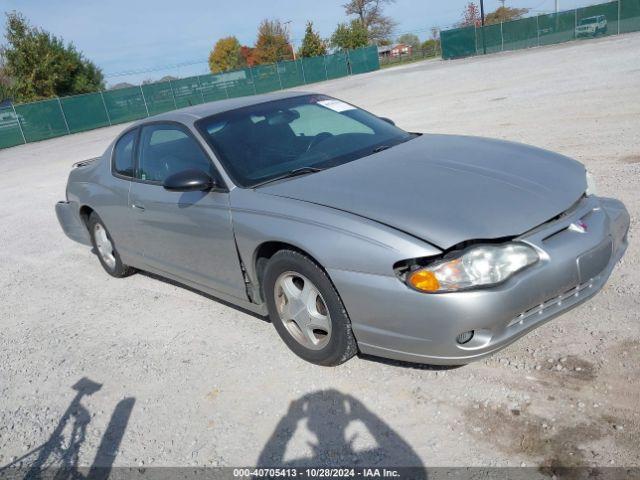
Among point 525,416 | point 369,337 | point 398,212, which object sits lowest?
point 525,416

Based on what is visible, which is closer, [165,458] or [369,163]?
[165,458]

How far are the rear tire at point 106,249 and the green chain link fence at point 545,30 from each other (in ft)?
141

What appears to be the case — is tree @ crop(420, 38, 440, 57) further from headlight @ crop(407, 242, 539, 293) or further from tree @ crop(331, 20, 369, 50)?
headlight @ crop(407, 242, 539, 293)

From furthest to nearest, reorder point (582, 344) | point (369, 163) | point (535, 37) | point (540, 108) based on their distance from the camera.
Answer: point (535, 37)
point (540, 108)
point (369, 163)
point (582, 344)

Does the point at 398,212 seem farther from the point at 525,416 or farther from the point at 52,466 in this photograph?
the point at 52,466

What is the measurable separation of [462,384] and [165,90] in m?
35.5

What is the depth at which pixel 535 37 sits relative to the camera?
4344 centimetres

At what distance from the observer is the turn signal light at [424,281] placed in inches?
102

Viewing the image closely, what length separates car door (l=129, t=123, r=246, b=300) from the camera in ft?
11.9

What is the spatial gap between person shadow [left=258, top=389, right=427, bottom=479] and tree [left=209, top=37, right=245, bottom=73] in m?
79.4

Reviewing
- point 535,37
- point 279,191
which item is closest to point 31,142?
point 279,191

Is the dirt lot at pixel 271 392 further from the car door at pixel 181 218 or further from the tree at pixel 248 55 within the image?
the tree at pixel 248 55

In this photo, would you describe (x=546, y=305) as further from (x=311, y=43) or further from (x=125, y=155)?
(x=311, y=43)

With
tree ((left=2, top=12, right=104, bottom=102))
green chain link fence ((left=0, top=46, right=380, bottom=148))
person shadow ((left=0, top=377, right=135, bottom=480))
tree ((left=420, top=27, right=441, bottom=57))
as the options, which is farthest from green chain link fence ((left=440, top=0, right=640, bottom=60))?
person shadow ((left=0, top=377, right=135, bottom=480))
